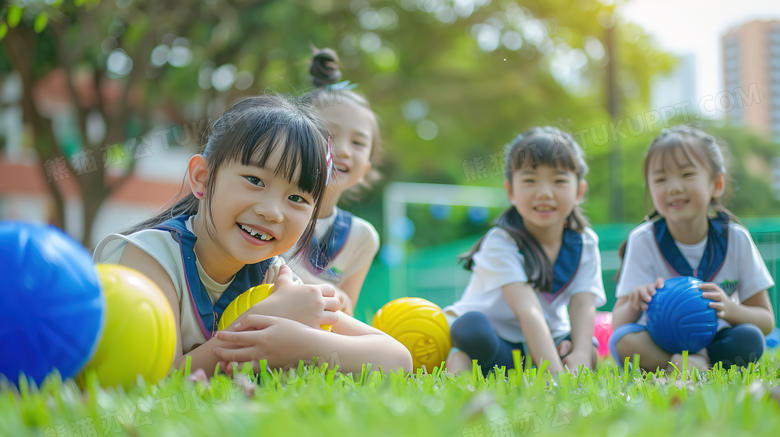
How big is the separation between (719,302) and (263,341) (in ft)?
8.24

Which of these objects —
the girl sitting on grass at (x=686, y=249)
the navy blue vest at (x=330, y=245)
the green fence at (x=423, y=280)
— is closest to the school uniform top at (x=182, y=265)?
the navy blue vest at (x=330, y=245)

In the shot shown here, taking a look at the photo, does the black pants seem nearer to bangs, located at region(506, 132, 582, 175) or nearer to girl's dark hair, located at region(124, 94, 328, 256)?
bangs, located at region(506, 132, 582, 175)

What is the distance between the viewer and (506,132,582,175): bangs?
3.89 meters

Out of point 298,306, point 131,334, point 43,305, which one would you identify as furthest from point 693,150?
point 43,305

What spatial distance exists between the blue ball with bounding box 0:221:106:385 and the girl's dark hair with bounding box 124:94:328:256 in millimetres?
922

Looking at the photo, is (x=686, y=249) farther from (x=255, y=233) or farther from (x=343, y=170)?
(x=255, y=233)

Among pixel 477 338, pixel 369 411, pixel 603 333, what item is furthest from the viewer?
pixel 603 333

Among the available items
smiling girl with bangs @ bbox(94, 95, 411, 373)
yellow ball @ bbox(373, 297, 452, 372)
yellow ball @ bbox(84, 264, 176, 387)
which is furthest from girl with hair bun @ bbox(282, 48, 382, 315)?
yellow ball @ bbox(84, 264, 176, 387)

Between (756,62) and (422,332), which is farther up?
(756,62)

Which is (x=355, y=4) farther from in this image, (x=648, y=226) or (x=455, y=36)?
(x=648, y=226)

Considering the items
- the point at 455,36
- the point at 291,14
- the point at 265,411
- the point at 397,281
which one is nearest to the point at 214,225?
the point at 265,411

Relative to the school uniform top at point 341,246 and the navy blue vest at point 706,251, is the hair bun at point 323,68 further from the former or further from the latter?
the navy blue vest at point 706,251

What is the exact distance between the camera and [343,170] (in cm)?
427

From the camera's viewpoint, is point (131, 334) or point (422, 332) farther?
point (422, 332)
